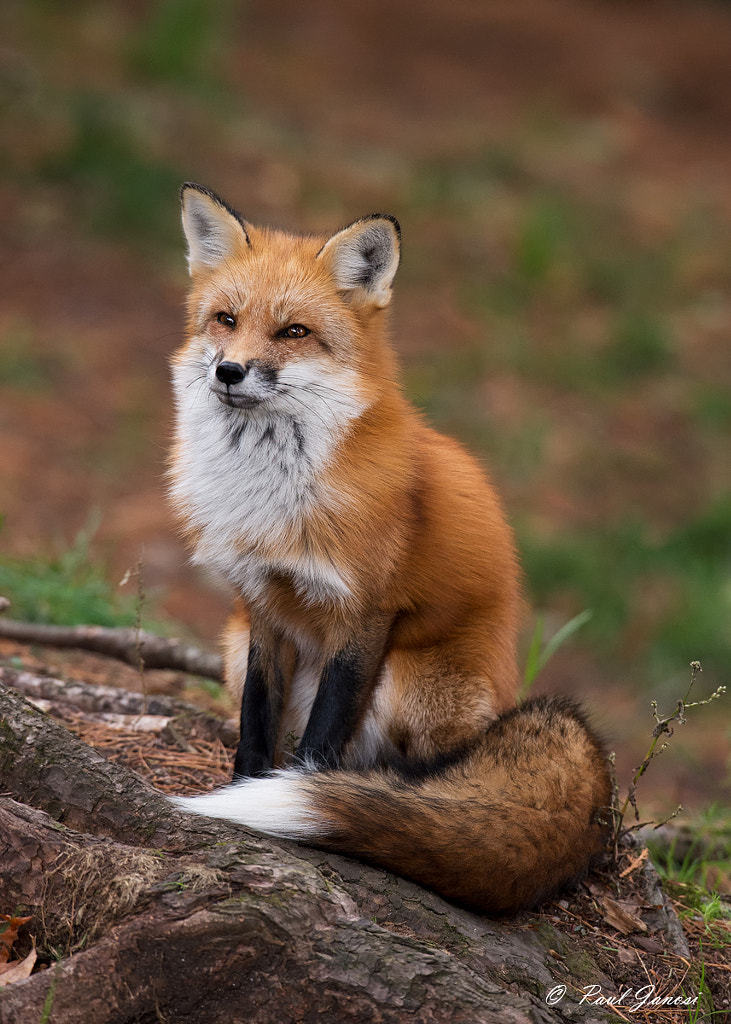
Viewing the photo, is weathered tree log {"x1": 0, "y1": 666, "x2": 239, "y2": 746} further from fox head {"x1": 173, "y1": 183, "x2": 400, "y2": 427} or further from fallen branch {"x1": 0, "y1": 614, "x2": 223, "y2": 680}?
fox head {"x1": 173, "y1": 183, "x2": 400, "y2": 427}

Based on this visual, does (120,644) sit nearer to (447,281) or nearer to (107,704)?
(107,704)

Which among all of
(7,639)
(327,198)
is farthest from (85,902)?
(327,198)

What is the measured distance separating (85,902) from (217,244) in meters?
2.26

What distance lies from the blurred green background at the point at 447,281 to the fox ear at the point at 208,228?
2352 mm

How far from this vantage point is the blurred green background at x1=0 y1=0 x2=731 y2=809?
306 inches

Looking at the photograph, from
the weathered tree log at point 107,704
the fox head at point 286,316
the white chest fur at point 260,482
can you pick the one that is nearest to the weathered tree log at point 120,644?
the weathered tree log at point 107,704

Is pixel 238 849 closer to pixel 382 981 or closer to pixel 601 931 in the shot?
pixel 382 981

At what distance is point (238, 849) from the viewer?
252cm

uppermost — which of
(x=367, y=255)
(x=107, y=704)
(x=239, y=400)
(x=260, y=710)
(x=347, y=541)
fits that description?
(x=367, y=255)

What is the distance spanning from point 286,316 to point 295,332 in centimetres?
6

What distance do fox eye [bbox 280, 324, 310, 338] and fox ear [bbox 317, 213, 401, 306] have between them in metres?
0.24

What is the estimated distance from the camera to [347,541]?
3.16 m

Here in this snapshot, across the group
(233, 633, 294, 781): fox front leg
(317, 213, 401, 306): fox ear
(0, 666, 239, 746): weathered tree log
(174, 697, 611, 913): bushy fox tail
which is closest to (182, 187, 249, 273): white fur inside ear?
(317, 213, 401, 306): fox ear

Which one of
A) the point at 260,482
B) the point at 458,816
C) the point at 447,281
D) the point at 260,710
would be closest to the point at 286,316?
the point at 260,482
